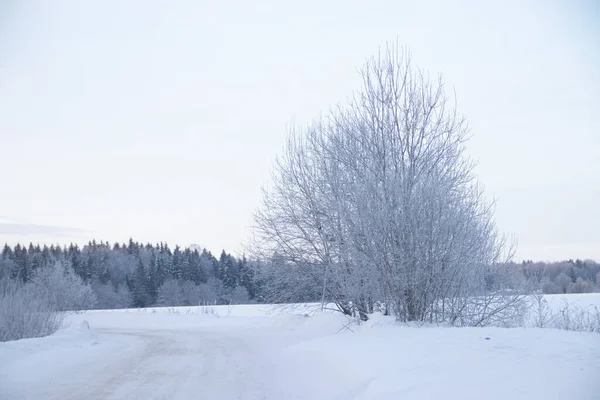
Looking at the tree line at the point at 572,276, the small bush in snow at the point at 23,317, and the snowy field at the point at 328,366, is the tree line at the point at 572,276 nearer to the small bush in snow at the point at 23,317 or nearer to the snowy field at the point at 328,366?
the snowy field at the point at 328,366

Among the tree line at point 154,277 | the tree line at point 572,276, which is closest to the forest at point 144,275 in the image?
the tree line at point 154,277

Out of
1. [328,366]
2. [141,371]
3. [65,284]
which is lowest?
[141,371]

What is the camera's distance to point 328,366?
11.8 metres

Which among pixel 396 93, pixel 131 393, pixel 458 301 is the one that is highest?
pixel 396 93

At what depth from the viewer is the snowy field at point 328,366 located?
6.84 meters

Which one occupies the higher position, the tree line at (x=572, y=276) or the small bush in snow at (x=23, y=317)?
the tree line at (x=572, y=276)

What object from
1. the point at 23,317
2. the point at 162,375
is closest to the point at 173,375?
the point at 162,375

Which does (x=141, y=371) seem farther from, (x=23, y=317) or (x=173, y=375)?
(x=23, y=317)

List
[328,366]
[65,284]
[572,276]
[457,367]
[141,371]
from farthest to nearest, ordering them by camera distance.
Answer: [65,284]
[572,276]
[141,371]
[328,366]
[457,367]

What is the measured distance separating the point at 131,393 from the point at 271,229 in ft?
40.9

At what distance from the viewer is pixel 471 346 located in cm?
862

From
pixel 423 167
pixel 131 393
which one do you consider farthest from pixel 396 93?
pixel 131 393

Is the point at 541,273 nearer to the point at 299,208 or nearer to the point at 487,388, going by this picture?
the point at 299,208

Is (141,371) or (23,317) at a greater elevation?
(23,317)
